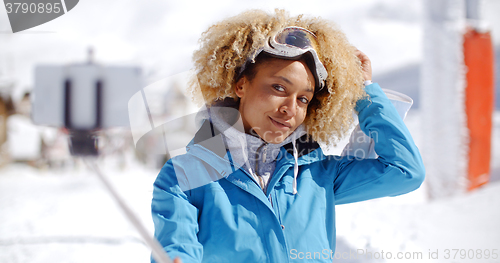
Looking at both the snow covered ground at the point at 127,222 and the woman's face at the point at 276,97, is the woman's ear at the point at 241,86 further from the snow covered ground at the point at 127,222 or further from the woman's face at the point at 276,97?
the snow covered ground at the point at 127,222

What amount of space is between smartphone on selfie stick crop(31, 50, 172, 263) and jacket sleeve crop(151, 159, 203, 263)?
447 millimetres

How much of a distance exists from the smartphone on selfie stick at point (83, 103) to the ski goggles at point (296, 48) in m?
0.53

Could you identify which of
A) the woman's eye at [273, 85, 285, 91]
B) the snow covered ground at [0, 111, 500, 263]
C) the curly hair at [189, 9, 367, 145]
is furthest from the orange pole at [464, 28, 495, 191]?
the woman's eye at [273, 85, 285, 91]

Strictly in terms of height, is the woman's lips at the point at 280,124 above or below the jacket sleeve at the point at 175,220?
above

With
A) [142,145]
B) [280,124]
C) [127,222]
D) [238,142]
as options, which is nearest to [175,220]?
[238,142]

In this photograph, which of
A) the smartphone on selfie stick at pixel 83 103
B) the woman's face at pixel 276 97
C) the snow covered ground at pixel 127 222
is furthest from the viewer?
the snow covered ground at pixel 127 222

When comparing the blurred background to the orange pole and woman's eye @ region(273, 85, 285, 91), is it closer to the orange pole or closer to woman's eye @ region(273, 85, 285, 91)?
the orange pole

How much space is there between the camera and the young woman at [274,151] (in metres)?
0.73

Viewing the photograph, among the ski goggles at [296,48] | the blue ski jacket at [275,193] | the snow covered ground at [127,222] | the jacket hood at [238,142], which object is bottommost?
the snow covered ground at [127,222]

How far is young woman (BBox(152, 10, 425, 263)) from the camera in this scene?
73 centimetres

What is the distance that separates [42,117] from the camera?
1141mm

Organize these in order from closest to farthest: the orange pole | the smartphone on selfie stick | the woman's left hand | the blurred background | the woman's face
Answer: the woman's face, the woman's left hand, the smartphone on selfie stick, the blurred background, the orange pole

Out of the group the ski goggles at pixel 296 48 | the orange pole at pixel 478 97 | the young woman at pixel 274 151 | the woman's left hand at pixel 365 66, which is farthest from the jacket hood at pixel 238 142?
the orange pole at pixel 478 97

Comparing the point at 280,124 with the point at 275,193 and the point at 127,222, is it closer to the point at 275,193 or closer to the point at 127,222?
the point at 275,193
